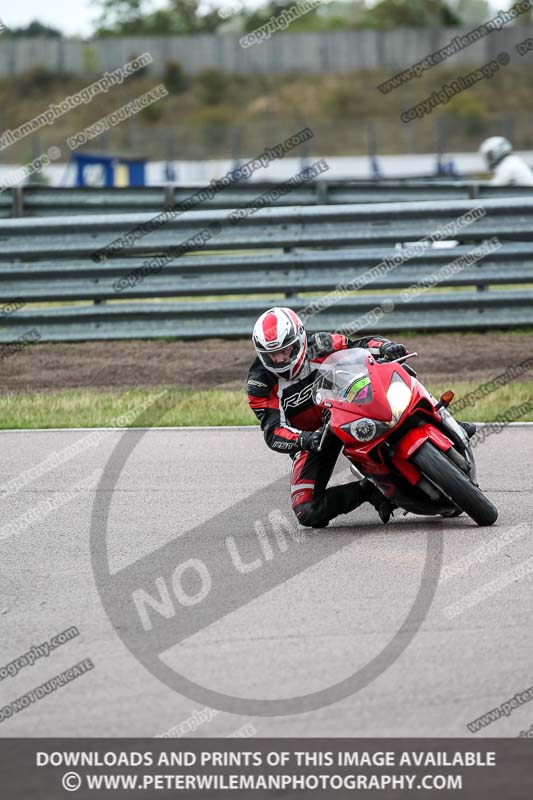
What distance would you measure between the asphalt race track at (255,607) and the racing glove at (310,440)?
510mm

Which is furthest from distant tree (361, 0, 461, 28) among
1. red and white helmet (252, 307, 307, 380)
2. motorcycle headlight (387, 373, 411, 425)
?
motorcycle headlight (387, 373, 411, 425)

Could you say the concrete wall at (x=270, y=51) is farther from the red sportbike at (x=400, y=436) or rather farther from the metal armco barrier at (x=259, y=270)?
the red sportbike at (x=400, y=436)

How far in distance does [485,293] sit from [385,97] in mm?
46306

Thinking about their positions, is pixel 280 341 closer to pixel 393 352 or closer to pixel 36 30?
pixel 393 352

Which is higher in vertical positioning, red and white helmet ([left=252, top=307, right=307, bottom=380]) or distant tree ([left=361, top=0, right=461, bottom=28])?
distant tree ([left=361, top=0, right=461, bottom=28])

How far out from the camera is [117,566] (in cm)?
636

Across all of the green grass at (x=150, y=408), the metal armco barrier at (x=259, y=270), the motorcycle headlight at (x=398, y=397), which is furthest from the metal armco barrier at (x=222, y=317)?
the motorcycle headlight at (x=398, y=397)

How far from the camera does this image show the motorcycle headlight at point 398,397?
21.0 feet

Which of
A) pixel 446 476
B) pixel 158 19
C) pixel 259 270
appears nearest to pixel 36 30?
pixel 158 19

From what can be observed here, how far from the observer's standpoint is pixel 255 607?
546 cm

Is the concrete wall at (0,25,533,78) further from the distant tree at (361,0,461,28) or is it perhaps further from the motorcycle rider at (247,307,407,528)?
the motorcycle rider at (247,307,407,528)

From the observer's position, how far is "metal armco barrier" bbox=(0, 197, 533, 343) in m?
13.3
